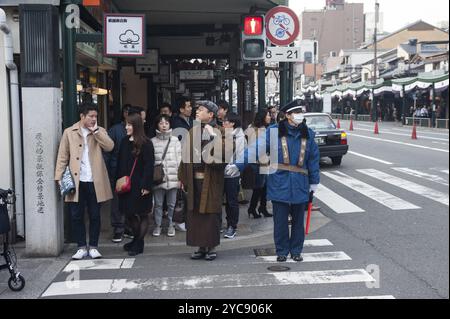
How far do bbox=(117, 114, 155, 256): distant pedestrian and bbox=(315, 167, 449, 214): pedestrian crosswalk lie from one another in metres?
4.47

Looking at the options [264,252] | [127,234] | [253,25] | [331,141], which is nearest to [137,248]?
[127,234]

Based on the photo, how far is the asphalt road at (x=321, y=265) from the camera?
573cm

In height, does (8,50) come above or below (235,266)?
above

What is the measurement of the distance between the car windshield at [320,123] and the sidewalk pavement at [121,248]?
26.0ft

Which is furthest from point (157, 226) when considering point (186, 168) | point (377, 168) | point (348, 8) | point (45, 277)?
Answer: point (348, 8)

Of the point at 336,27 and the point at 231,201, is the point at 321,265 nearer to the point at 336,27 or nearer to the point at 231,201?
the point at 231,201

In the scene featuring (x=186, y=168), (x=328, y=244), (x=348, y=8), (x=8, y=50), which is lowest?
(x=328, y=244)

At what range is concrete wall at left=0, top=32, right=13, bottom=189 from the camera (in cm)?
770

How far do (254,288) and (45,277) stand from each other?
2.41 meters

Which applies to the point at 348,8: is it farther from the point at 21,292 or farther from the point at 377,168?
the point at 21,292

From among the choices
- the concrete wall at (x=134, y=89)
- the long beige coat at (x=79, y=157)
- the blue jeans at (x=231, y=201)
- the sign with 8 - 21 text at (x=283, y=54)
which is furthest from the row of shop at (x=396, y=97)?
the long beige coat at (x=79, y=157)

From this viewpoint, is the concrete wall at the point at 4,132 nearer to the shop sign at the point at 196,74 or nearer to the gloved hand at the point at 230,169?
the gloved hand at the point at 230,169

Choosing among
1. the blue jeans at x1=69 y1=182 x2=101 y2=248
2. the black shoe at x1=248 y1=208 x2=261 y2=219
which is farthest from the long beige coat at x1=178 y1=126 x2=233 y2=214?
the black shoe at x1=248 y1=208 x2=261 y2=219

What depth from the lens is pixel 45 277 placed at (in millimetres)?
6355
